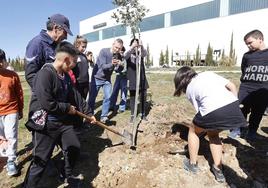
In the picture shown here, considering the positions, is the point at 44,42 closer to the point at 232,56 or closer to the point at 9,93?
the point at 9,93

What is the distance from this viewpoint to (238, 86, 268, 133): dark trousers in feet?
15.8

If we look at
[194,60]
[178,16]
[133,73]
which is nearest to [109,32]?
[178,16]

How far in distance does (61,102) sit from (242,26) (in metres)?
29.5

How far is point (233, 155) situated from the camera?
14.6 ft

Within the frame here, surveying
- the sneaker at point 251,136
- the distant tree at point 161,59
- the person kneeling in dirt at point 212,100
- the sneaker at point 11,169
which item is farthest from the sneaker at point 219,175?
the distant tree at point 161,59

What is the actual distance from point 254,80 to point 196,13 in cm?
3178

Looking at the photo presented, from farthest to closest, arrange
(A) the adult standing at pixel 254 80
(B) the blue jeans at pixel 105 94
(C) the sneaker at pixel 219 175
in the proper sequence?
1. (B) the blue jeans at pixel 105 94
2. (A) the adult standing at pixel 254 80
3. (C) the sneaker at pixel 219 175

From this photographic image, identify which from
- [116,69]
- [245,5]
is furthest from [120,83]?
[245,5]

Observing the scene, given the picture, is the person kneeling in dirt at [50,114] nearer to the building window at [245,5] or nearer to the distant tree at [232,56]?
the distant tree at [232,56]

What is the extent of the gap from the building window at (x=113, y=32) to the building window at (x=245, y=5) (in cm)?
1814

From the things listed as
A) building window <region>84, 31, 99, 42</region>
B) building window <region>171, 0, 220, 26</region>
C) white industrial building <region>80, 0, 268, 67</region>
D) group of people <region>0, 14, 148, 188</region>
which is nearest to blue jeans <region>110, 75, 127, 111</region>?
group of people <region>0, 14, 148, 188</region>

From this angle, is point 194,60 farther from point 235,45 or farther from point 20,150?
point 20,150

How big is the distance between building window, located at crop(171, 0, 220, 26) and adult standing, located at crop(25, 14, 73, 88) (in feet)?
102

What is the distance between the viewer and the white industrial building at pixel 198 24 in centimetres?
2930
